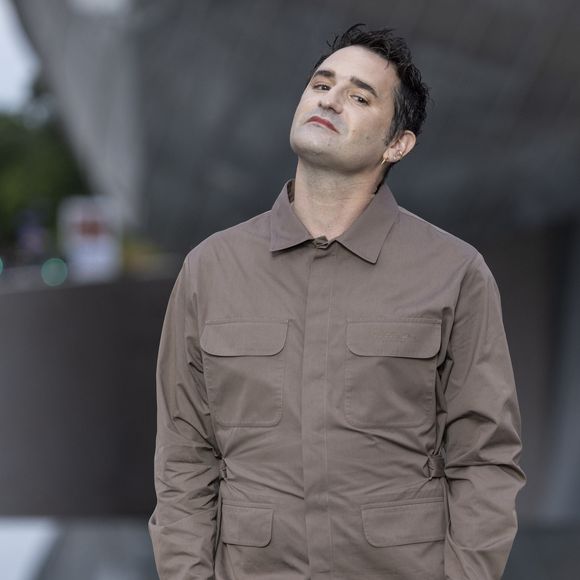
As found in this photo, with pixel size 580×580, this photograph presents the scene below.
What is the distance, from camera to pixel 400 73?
2.92 m

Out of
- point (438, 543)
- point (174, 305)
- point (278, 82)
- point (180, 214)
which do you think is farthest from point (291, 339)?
point (180, 214)

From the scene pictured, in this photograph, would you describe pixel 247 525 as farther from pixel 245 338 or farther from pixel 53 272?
pixel 53 272

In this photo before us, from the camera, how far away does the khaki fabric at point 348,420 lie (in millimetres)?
2645

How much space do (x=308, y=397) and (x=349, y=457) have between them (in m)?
0.15

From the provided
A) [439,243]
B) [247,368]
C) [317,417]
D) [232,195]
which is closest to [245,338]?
[247,368]

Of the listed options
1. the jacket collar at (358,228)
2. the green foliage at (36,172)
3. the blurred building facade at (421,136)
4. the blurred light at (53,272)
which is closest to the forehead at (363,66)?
the jacket collar at (358,228)

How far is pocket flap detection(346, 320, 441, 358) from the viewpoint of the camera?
2.67m

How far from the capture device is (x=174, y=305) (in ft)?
9.42

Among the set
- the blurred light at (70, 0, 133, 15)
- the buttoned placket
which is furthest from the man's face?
the blurred light at (70, 0, 133, 15)

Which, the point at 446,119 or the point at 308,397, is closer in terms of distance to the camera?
the point at 308,397

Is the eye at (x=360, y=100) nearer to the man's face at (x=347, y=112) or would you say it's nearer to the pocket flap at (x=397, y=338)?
the man's face at (x=347, y=112)

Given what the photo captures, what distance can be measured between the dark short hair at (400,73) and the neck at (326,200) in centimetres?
16

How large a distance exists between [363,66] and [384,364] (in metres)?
0.67

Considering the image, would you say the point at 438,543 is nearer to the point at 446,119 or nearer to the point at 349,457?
the point at 349,457
